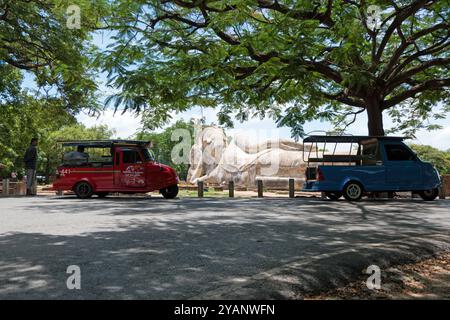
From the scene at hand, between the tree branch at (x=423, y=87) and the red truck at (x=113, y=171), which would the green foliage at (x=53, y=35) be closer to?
the red truck at (x=113, y=171)

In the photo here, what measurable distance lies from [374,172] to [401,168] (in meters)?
1.04

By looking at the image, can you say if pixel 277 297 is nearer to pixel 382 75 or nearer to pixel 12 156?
pixel 382 75

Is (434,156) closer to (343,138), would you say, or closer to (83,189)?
(343,138)

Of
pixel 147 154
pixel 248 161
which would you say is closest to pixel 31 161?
pixel 147 154

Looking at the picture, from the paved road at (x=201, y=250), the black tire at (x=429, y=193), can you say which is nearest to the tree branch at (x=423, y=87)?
the black tire at (x=429, y=193)

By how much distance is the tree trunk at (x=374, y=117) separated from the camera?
1748 centimetres

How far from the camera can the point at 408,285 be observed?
493 cm

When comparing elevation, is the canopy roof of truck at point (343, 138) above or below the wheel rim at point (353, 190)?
above

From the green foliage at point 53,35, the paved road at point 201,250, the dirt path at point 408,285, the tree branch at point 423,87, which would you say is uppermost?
the green foliage at point 53,35

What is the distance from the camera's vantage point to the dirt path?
443 cm

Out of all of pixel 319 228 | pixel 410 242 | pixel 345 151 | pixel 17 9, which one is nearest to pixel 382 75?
pixel 345 151

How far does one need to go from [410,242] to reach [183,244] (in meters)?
3.61

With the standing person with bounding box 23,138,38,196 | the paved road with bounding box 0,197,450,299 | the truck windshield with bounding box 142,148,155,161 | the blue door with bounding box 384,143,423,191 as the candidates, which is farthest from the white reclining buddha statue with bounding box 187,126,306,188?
the paved road with bounding box 0,197,450,299

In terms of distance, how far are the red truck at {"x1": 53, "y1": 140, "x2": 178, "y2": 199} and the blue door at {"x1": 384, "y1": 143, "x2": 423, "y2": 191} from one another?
811cm
